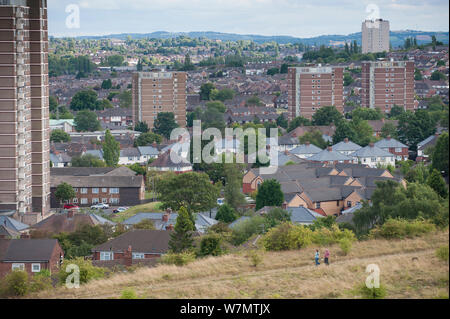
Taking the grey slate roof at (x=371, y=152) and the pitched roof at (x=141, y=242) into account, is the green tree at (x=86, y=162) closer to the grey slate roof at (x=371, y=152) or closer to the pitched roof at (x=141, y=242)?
the grey slate roof at (x=371, y=152)

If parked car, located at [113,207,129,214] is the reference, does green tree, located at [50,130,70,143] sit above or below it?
above

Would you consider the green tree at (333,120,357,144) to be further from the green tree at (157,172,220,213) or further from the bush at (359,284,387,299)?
the bush at (359,284,387,299)

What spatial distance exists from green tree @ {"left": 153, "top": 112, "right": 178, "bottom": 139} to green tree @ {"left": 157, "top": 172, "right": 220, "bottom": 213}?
33561 millimetres

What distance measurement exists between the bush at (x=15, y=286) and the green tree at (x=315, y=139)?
39683 millimetres

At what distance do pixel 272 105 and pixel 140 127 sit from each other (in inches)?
1095

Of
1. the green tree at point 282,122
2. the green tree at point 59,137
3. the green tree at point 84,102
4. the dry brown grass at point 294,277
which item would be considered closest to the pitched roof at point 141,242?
the dry brown grass at point 294,277

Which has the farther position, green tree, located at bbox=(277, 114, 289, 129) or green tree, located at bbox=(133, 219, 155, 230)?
green tree, located at bbox=(277, 114, 289, 129)

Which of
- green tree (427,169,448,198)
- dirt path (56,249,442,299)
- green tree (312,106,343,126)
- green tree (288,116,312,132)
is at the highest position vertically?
green tree (312,106,343,126)

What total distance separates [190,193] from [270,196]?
3.14 meters

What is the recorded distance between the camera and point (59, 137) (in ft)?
201

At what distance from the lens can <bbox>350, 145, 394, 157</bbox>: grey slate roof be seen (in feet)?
165

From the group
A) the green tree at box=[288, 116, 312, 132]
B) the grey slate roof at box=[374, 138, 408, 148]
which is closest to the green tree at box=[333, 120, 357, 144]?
the grey slate roof at box=[374, 138, 408, 148]

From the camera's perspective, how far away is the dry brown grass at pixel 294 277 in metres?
13.2

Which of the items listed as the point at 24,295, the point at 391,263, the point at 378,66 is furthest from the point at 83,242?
the point at 378,66
